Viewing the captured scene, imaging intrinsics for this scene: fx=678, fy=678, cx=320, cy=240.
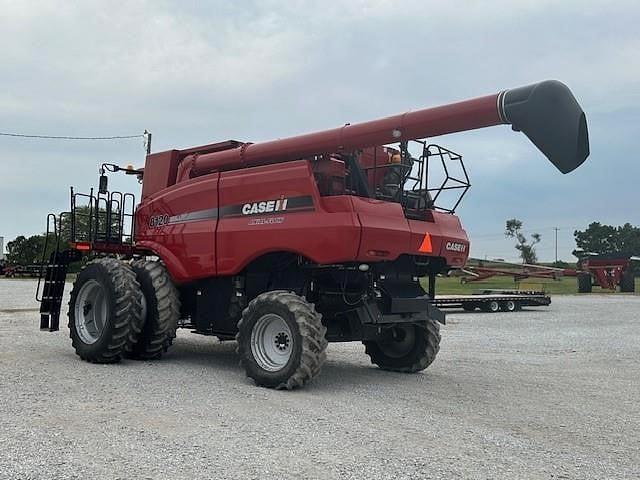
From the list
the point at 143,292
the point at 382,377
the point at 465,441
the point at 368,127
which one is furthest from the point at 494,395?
the point at 143,292

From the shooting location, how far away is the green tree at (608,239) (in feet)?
372

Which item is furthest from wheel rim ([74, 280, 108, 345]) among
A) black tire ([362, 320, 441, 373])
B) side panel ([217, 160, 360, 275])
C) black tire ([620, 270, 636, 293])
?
black tire ([620, 270, 636, 293])

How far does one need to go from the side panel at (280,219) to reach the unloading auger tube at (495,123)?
1.58 feet

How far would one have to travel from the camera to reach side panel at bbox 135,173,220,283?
31.5 feet

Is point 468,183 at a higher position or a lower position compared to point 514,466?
higher

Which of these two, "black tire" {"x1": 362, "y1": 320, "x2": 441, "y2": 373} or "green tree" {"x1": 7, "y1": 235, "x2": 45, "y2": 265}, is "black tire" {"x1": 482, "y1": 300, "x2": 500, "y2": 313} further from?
"green tree" {"x1": 7, "y1": 235, "x2": 45, "y2": 265}

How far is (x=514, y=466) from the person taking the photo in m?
5.15

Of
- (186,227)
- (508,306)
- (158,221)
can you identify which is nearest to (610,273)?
(508,306)

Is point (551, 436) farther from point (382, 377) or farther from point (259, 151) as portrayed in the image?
point (259, 151)

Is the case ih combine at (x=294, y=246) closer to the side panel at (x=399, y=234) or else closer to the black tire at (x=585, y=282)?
the side panel at (x=399, y=234)

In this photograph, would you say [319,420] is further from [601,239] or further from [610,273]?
[601,239]

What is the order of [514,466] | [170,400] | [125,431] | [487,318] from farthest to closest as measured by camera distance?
1. [487,318]
2. [170,400]
3. [125,431]
4. [514,466]

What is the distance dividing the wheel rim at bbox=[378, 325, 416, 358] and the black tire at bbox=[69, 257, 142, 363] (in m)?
3.66

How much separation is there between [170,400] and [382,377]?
333cm
